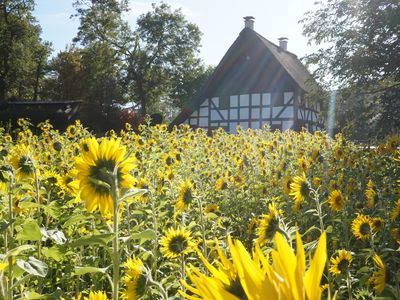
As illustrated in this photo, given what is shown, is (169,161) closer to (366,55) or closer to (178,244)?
(178,244)

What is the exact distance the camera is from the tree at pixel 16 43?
34375 mm

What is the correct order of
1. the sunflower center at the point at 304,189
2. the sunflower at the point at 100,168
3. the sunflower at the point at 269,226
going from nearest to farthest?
the sunflower at the point at 100,168 → the sunflower at the point at 269,226 → the sunflower center at the point at 304,189

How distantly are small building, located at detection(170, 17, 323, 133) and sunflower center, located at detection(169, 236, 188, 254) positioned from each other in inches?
756

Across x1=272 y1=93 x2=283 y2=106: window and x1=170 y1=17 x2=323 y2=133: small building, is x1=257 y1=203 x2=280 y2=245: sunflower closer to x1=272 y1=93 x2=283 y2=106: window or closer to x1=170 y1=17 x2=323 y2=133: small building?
x1=170 y1=17 x2=323 y2=133: small building

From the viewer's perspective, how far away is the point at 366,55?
10.9 metres

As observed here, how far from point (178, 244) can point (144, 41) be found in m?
33.9

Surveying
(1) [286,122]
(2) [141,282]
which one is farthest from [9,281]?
(1) [286,122]

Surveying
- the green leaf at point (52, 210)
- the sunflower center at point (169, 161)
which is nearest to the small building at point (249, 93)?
the sunflower center at point (169, 161)

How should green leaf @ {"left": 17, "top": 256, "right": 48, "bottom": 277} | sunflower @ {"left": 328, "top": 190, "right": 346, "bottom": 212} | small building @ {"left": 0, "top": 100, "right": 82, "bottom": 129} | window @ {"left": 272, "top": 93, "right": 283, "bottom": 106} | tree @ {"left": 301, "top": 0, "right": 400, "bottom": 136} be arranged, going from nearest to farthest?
1. green leaf @ {"left": 17, "top": 256, "right": 48, "bottom": 277}
2. sunflower @ {"left": 328, "top": 190, "right": 346, "bottom": 212}
3. tree @ {"left": 301, "top": 0, "right": 400, "bottom": 136}
4. window @ {"left": 272, "top": 93, "right": 283, "bottom": 106}
5. small building @ {"left": 0, "top": 100, "right": 82, "bottom": 129}

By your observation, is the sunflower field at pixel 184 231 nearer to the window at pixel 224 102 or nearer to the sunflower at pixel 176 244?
the sunflower at pixel 176 244

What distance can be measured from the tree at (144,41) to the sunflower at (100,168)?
3267 cm

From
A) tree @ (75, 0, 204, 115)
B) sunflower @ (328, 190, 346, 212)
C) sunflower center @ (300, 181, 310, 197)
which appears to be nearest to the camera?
sunflower center @ (300, 181, 310, 197)

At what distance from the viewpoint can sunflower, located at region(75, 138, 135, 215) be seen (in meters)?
1.42

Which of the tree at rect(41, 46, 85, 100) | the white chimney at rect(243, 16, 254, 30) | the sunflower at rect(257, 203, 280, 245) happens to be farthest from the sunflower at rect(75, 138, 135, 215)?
the tree at rect(41, 46, 85, 100)
